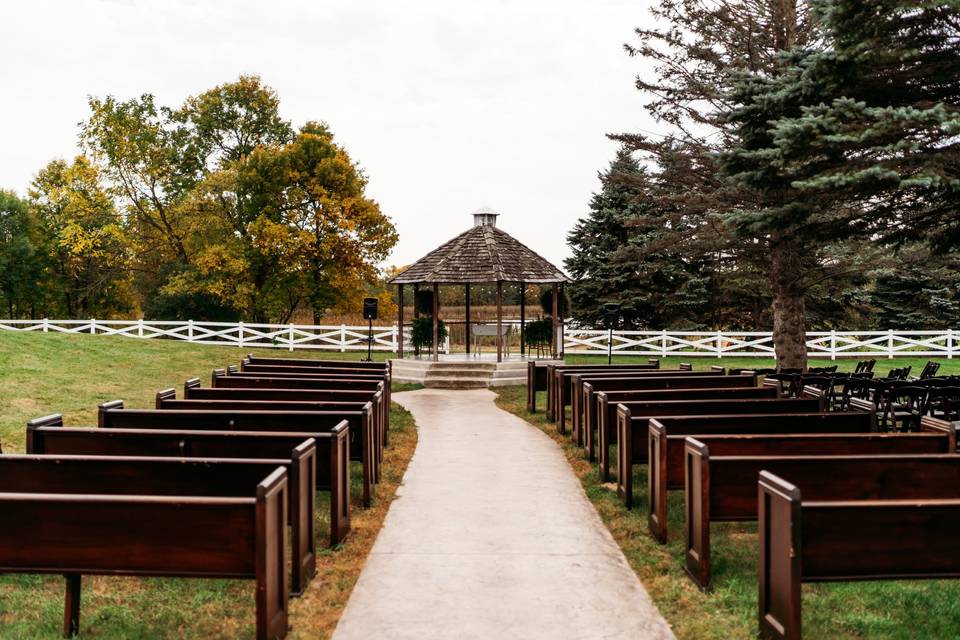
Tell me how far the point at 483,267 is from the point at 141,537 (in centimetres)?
1933

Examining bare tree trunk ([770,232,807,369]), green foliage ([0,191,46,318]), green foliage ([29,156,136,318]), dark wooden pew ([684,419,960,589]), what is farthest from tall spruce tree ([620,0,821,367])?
green foliage ([0,191,46,318])

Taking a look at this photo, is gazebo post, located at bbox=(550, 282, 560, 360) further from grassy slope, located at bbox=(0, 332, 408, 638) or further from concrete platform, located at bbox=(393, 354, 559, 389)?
grassy slope, located at bbox=(0, 332, 408, 638)

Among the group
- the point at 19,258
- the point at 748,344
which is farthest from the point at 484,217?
the point at 19,258

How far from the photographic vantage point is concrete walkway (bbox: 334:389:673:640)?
448cm

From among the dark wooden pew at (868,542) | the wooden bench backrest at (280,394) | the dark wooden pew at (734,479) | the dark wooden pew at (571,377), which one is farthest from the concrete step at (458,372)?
the dark wooden pew at (868,542)

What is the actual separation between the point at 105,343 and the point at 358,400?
1966cm

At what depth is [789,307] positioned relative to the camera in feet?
62.0

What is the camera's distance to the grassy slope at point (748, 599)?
174 inches

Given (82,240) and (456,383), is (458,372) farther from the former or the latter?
(82,240)

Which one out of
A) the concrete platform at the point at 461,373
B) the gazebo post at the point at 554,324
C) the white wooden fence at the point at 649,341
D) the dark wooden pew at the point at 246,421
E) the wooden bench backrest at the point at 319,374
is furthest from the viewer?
the white wooden fence at the point at 649,341

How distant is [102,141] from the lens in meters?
38.0

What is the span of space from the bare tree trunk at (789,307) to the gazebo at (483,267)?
6527 millimetres

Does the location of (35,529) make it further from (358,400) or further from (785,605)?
(358,400)

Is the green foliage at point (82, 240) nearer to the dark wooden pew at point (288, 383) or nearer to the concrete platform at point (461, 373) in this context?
the concrete platform at point (461, 373)
